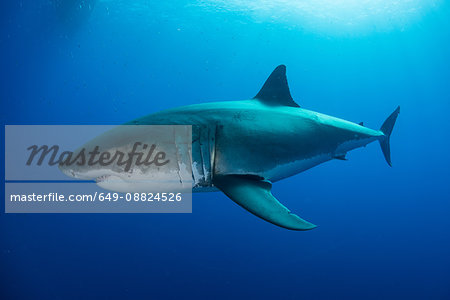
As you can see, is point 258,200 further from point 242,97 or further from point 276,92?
point 242,97

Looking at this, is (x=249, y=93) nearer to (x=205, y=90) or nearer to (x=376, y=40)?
(x=205, y=90)

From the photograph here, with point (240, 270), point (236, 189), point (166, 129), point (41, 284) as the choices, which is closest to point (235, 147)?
point (236, 189)

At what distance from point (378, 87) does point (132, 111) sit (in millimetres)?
46692

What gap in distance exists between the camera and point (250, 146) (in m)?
2.63

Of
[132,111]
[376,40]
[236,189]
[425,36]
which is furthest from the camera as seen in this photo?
[132,111]

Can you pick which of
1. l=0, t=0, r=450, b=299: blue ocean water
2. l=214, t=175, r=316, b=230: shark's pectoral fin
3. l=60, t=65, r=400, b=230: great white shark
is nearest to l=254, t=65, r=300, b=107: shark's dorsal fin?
l=60, t=65, r=400, b=230: great white shark

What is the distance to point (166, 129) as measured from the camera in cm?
237

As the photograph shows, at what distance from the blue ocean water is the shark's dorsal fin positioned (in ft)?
25.2

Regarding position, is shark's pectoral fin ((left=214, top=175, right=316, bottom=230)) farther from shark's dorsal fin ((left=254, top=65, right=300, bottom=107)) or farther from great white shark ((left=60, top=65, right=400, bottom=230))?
shark's dorsal fin ((left=254, top=65, right=300, bottom=107))

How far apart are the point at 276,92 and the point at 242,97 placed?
47.0 meters

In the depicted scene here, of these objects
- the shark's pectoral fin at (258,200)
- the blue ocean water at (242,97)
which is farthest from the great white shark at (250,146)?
the blue ocean water at (242,97)

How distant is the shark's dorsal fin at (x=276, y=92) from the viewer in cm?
351

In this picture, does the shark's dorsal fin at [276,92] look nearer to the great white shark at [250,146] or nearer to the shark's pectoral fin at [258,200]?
the great white shark at [250,146]

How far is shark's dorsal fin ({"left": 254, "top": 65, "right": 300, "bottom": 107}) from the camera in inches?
138
